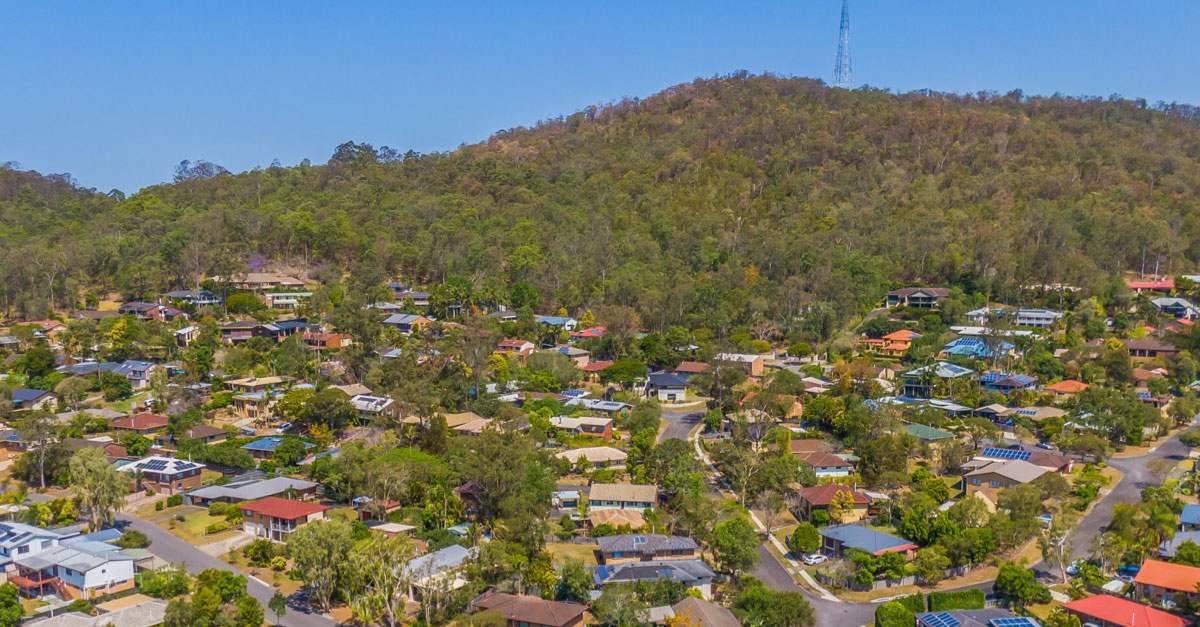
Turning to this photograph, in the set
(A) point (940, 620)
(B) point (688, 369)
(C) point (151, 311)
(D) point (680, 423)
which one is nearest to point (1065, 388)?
(B) point (688, 369)

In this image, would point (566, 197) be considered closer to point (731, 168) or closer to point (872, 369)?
point (731, 168)

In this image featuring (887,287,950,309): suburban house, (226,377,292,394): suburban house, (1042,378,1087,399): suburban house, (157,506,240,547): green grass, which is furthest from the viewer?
(887,287,950,309): suburban house

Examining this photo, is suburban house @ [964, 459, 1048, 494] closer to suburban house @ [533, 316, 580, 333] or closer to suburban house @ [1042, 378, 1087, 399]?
suburban house @ [1042, 378, 1087, 399]

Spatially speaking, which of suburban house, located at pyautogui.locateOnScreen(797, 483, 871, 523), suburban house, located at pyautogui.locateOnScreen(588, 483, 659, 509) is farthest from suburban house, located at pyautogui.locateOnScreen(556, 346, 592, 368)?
suburban house, located at pyautogui.locateOnScreen(797, 483, 871, 523)

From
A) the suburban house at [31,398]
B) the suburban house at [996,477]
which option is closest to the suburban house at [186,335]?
the suburban house at [31,398]

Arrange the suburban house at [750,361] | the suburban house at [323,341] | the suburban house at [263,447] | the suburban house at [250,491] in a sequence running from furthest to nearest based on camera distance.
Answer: the suburban house at [323,341] → the suburban house at [750,361] → the suburban house at [263,447] → the suburban house at [250,491]

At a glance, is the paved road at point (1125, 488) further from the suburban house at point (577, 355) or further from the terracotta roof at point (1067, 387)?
the suburban house at point (577, 355)

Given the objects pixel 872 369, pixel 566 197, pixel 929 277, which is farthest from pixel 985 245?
pixel 566 197

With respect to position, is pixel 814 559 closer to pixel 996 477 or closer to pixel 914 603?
pixel 914 603
